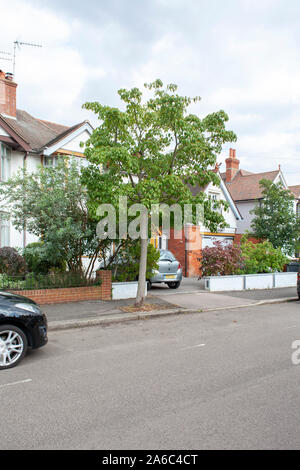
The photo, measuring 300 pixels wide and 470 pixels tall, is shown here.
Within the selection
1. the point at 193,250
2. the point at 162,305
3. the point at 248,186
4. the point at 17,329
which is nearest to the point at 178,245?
the point at 193,250

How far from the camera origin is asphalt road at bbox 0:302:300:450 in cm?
336

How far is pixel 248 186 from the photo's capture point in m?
29.7

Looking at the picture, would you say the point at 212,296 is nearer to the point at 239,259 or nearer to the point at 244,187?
the point at 239,259

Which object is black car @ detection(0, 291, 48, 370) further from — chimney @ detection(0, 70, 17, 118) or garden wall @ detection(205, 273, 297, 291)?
chimney @ detection(0, 70, 17, 118)

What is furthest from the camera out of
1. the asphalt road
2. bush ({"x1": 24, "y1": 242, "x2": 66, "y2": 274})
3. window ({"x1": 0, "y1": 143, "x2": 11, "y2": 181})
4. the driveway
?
window ({"x1": 0, "y1": 143, "x2": 11, "y2": 181})

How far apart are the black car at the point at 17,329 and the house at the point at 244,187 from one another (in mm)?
22148

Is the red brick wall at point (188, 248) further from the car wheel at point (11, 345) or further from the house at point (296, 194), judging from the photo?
the car wheel at point (11, 345)

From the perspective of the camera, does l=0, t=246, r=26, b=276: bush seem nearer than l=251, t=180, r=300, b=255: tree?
Yes

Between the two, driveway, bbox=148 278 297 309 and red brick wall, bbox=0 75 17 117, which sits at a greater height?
red brick wall, bbox=0 75 17 117

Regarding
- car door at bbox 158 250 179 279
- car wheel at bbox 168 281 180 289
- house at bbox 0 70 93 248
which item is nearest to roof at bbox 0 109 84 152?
house at bbox 0 70 93 248

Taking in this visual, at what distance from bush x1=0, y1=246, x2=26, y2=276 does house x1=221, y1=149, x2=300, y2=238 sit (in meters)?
18.4

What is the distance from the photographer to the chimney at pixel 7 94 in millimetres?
17156
